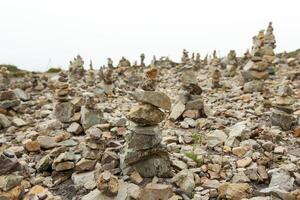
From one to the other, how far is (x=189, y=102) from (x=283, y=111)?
3731mm

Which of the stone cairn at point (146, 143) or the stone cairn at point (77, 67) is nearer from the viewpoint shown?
the stone cairn at point (146, 143)

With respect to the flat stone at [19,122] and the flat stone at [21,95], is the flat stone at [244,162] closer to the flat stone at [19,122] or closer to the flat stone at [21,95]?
the flat stone at [19,122]

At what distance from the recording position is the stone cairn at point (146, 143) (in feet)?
29.2

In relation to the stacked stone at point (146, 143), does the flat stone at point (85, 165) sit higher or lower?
lower

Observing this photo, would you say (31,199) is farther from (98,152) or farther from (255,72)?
(255,72)

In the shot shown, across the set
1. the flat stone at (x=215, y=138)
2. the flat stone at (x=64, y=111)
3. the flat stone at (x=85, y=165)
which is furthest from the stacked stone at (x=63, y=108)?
the flat stone at (x=215, y=138)

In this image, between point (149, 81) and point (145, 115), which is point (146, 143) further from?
point (149, 81)

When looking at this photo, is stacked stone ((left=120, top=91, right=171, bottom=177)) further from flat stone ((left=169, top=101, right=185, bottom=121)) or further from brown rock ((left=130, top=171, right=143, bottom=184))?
flat stone ((left=169, top=101, right=185, bottom=121))

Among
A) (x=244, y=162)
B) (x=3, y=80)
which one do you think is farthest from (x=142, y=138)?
(x=3, y=80)

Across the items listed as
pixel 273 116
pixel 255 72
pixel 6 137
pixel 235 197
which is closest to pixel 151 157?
pixel 235 197

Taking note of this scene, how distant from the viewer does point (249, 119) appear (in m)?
14.6

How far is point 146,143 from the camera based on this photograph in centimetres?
895

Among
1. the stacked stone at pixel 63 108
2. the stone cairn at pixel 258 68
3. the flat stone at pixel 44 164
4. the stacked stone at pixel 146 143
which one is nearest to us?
the stacked stone at pixel 146 143

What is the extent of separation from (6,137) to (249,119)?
9.27 meters
